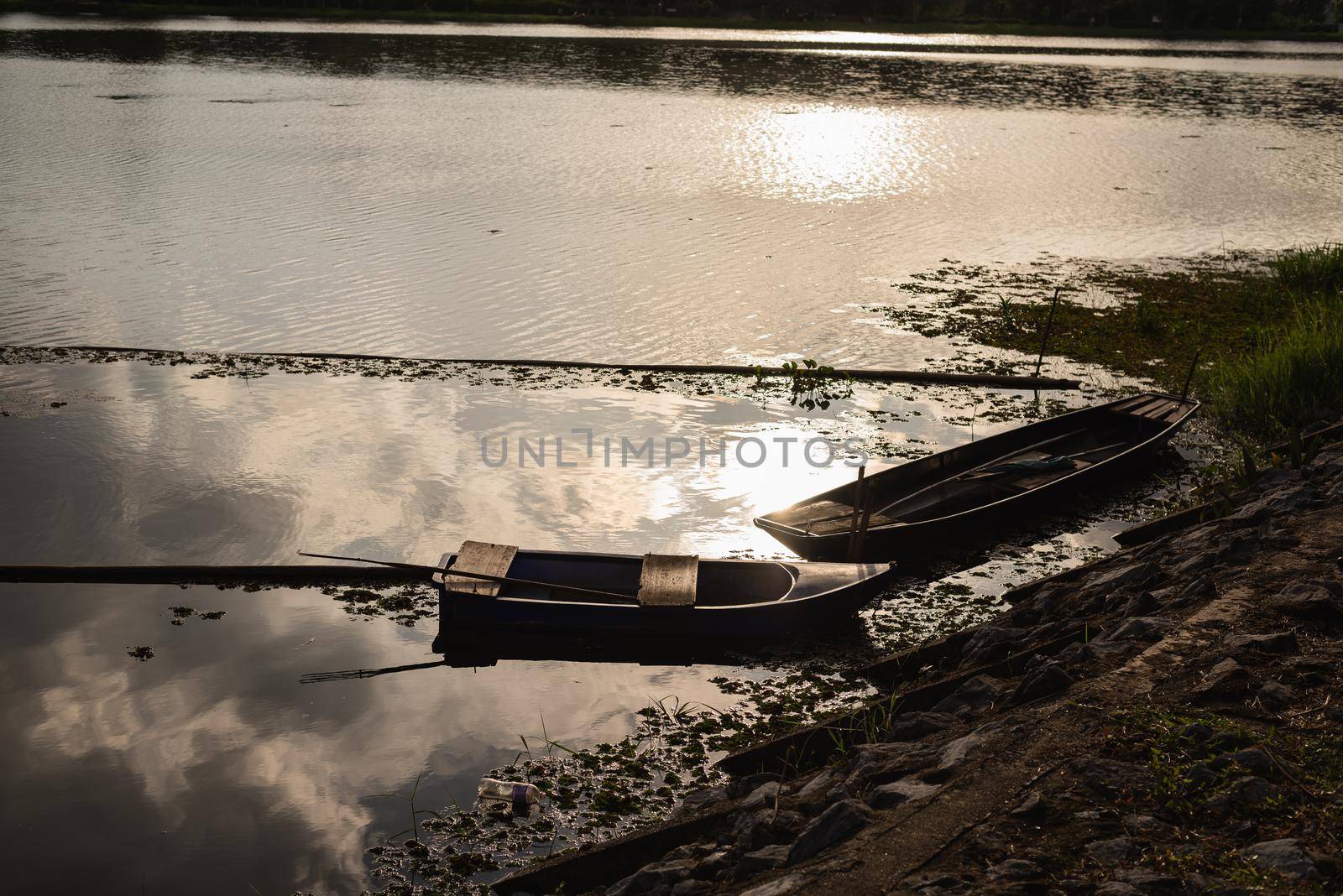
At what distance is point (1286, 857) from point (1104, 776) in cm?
109

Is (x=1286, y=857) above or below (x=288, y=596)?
above

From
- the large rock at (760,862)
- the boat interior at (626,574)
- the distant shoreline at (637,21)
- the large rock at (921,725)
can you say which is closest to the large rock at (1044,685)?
the large rock at (921,725)

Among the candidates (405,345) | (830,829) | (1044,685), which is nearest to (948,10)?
(405,345)

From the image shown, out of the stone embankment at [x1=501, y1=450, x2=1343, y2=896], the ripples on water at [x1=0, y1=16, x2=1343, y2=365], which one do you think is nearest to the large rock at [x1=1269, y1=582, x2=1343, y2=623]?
the stone embankment at [x1=501, y1=450, x2=1343, y2=896]

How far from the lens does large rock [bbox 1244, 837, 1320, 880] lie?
5590 millimetres

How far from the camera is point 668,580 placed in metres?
11.5

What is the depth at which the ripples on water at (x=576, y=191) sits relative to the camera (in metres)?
21.3

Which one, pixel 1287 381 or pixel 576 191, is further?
pixel 576 191

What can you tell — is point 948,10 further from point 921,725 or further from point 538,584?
point 921,725

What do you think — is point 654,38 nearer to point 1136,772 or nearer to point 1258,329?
point 1258,329

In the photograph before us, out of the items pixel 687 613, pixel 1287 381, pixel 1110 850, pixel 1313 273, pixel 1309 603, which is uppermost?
pixel 1313 273

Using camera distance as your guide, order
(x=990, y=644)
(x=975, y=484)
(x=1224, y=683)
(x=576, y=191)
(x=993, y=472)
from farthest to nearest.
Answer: (x=576, y=191)
(x=993, y=472)
(x=975, y=484)
(x=990, y=644)
(x=1224, y=683)

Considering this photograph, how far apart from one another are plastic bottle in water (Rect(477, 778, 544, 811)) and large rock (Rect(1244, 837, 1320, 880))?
205 inches

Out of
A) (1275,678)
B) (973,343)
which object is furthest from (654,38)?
(1275,678)
